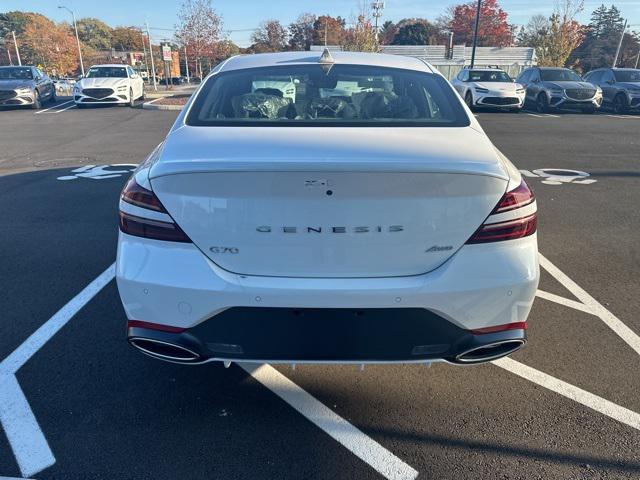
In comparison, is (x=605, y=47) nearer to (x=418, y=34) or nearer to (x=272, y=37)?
(x=418, y=34)

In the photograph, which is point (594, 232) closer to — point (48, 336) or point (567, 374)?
point (567, 374)

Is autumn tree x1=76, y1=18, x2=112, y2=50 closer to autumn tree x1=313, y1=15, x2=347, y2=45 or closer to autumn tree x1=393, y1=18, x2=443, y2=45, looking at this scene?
autumn tree x1=313, y1=15, x2=347, y2=45

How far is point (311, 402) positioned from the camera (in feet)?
8.62

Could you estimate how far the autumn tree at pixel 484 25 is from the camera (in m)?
72.5

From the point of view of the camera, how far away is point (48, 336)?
322 cm

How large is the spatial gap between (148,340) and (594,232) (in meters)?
4.91

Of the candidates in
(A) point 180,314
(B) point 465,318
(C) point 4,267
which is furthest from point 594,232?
(C) point 4,267

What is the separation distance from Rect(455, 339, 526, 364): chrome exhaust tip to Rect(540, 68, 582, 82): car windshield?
20.0 m

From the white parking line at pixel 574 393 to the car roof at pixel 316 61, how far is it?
2027 millimetres

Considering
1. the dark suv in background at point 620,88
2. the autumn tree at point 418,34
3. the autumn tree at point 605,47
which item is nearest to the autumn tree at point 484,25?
the autumn tree at point 418,34

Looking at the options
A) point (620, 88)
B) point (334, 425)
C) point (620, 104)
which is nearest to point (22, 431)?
point (334, 425)

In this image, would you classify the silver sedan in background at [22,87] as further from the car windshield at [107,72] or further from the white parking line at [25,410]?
the white parking line at [25,410]

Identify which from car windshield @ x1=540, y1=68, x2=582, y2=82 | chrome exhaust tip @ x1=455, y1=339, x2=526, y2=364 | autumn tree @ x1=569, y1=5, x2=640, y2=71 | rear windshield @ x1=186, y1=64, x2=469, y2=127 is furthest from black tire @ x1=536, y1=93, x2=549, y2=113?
autumn tree @ x1=569, y1=5, x2=640, y2=71

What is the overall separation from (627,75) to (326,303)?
2216 centimetres
